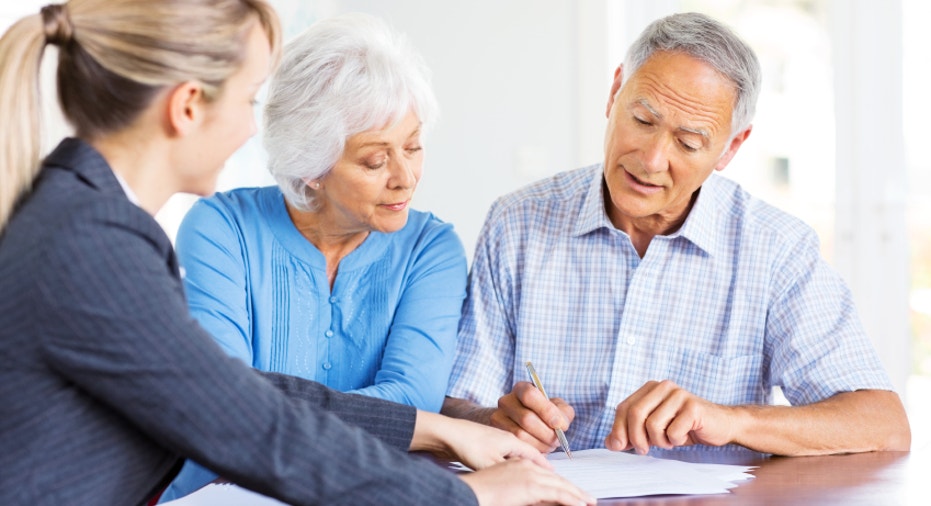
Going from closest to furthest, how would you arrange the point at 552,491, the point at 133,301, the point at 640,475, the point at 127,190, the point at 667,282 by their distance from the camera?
the point at 133,301
the point at 127,190
the point at 552,491
the point at 640,475
the point at 667,282

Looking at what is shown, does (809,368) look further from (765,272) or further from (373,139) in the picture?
(373,139)

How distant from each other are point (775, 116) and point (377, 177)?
107 inches

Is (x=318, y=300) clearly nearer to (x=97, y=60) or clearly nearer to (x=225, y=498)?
(x=225, y=498)

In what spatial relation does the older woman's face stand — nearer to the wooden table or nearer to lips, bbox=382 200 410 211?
lips, bbox=382 200 410 211

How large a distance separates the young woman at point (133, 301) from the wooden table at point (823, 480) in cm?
Answer: 30

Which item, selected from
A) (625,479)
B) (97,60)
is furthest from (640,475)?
(97,60)

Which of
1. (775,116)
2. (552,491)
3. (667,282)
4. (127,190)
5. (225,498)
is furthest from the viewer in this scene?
(775,116)

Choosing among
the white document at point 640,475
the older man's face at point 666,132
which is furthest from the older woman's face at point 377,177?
the white document at point 640,475

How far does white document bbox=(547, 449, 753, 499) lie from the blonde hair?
73 centimetres

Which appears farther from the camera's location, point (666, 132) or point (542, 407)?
point (666, 132)

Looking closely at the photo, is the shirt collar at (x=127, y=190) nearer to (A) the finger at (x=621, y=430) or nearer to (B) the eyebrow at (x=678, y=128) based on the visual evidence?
(A) the finger at (x=621, y=430)

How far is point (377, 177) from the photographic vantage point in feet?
6.27

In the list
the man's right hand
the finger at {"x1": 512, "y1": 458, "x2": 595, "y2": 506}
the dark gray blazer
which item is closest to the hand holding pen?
the man's right hand

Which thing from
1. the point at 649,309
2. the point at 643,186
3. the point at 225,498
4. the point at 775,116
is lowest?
the point at 225,498
